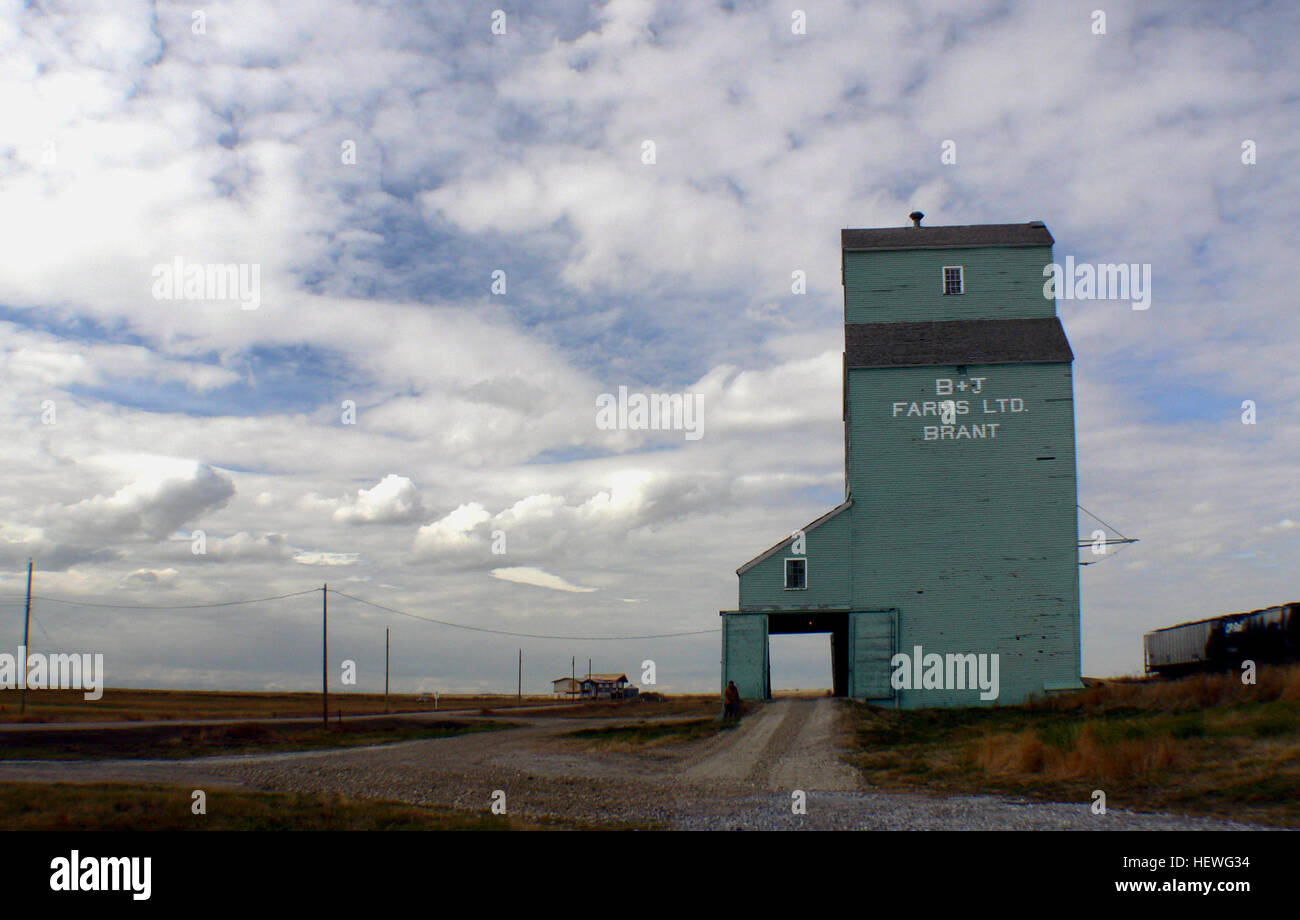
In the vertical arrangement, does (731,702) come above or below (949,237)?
below

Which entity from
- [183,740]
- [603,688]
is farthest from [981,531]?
[603,688]

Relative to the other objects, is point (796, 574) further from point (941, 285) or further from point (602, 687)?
point (602, 687)

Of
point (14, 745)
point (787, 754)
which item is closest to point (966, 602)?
point (787, 754)

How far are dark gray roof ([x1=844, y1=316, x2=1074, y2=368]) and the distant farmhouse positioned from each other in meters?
76.2

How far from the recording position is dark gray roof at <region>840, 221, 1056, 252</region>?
39.1m

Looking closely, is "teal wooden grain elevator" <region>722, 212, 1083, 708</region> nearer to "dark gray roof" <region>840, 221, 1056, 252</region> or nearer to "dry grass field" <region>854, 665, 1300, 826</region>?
"dark gray roof" <region>840, 221, 1056, 252</region>

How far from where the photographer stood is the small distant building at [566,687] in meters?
114

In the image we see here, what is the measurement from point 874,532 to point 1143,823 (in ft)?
75.4

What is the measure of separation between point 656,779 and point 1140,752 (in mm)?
10038

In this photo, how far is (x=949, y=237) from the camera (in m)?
39.5

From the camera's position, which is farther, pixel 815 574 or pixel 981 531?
pixel 815 574

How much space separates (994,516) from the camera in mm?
35656

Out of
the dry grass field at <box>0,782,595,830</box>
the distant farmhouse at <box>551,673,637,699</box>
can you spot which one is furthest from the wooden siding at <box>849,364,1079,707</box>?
the distant farmhouse at <box>551,673,637,699</box>

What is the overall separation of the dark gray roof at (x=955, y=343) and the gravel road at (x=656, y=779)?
44.8 ft
